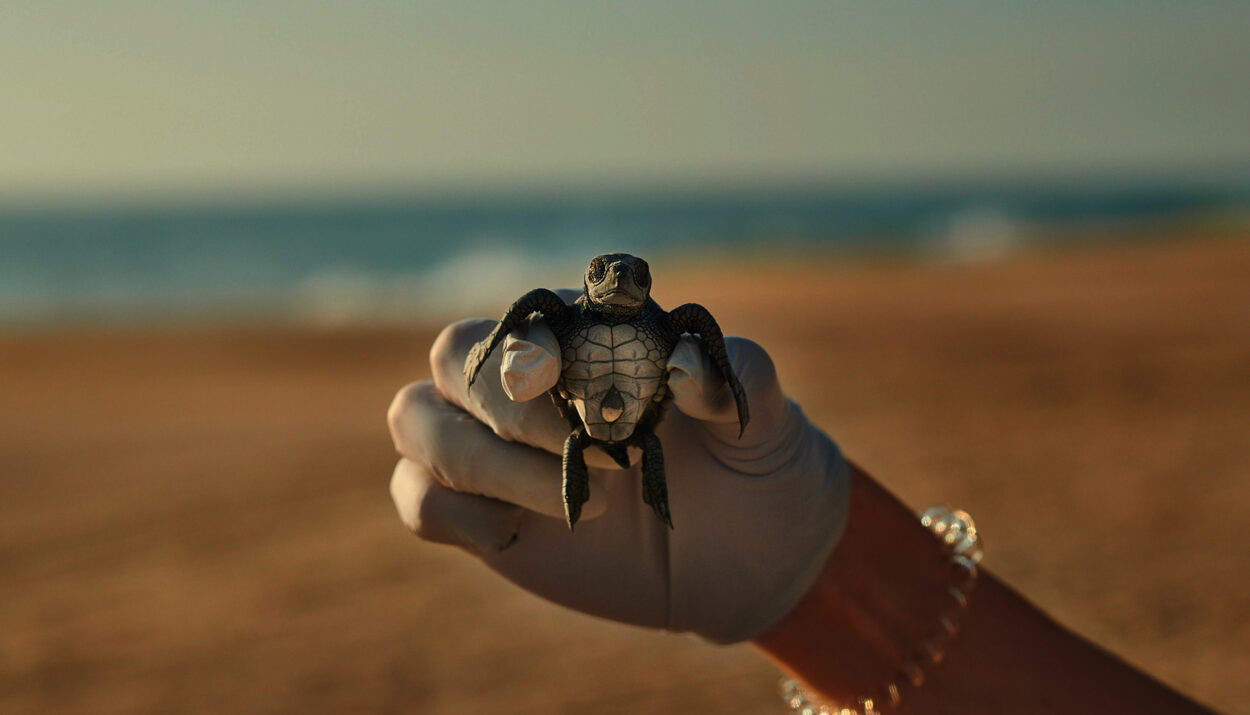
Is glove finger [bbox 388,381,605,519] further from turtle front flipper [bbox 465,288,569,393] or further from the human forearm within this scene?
the human forearm

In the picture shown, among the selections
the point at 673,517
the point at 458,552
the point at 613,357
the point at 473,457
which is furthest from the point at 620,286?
the point at 458,552

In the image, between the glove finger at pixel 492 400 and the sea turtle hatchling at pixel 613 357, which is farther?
the glove finger at pixel 492 400

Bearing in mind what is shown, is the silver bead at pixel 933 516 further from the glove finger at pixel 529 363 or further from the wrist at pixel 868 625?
the glove finger at pixel 529 363

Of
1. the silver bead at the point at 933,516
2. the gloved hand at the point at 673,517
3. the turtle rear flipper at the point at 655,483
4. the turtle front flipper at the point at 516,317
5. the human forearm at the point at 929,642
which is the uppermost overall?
the turtle front flipper at the point at 516,317

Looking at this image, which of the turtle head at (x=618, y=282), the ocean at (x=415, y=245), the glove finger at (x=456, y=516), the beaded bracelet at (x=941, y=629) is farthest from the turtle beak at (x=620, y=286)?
the ocean at (x=415, y=245)

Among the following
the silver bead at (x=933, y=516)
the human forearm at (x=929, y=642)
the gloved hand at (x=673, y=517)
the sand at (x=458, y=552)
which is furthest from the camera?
the sand at (x=458, y=552)

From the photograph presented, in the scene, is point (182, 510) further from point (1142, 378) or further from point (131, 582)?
point (1142, 378)

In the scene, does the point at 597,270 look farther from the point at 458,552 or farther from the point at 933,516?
the point at 458,552

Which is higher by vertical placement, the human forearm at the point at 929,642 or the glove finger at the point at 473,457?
the glove finger at the point at 473,457
